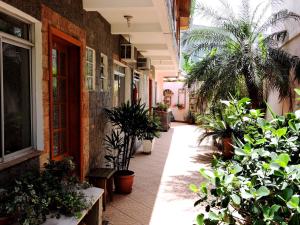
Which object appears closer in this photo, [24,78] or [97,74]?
[24,78]

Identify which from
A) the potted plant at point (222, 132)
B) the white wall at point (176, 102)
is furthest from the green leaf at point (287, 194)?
the white wall at point (176, 102)

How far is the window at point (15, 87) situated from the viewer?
9.31 feet

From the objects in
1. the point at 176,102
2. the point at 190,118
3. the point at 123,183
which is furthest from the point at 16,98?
the point at 176,102

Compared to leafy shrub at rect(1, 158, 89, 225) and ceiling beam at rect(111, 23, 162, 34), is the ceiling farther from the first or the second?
leafy shrub at rect(1, 158, 89, 225)

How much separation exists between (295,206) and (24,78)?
2.71 m

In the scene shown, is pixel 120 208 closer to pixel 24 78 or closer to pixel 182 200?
pixel 182 200

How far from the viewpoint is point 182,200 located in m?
5.26

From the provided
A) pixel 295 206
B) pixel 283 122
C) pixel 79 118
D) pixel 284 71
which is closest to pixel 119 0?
pixel 79 118

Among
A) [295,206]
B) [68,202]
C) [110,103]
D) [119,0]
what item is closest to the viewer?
[295,206]

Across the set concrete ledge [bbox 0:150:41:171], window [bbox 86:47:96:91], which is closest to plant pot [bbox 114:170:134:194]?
window [bbox 86:47:96:91]

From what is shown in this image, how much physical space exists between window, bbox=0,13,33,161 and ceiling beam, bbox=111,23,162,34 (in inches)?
117

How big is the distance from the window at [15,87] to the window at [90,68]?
5.60 feet

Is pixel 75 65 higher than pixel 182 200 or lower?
higher

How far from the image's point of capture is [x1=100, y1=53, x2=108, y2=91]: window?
5699 mm
